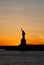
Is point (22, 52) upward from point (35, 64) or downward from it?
downward

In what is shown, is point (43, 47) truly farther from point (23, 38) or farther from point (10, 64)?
point (10, 64)

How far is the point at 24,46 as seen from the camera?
79000mm

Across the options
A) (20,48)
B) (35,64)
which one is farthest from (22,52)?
(35,64)

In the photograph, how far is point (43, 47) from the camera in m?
81.6

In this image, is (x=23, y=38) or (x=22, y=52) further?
(x=22, y=52)

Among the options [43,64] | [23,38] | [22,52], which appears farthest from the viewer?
[22,52]

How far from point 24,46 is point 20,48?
3.28m

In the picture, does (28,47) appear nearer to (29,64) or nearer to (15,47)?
(15,47)

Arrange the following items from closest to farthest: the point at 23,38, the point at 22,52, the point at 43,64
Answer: the point at 43,64, the point at 23,38, the point at 22,52

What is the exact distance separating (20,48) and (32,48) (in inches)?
159

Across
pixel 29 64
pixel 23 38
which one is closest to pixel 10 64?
pixel 29 64

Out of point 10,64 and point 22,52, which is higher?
point 10,64

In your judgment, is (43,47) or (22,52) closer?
(43,47)

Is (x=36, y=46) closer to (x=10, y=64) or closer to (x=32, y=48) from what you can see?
(x=32, y=48)
